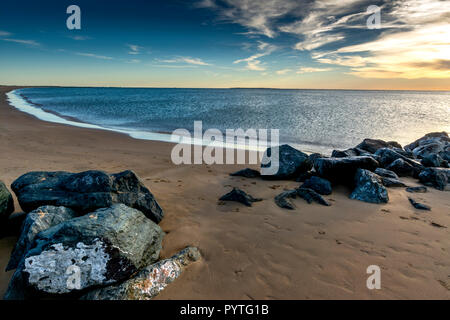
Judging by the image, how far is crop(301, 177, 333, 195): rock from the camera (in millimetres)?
7387

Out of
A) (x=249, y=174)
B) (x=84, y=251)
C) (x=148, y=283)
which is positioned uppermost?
(x=249, y=174)

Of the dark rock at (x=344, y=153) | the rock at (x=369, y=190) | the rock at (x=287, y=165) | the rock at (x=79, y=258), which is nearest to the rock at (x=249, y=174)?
the rock at (x=287, y=165)

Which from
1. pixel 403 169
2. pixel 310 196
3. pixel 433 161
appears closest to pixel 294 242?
pixel 310 196

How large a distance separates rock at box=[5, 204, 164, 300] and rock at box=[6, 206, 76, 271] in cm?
55

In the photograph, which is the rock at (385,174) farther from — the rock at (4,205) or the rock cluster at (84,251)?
the rock at (4,205)

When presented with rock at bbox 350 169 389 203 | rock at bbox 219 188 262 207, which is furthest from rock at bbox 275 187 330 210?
rock at bbox 350 169 389 203

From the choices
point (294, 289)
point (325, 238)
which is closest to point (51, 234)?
point (294, 289)

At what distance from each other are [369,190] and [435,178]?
10.6 feet

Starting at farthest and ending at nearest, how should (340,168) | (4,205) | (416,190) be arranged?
(340,168) → (416,190) → (4,205)

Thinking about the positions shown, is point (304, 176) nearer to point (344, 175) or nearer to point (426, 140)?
point (344, 175)

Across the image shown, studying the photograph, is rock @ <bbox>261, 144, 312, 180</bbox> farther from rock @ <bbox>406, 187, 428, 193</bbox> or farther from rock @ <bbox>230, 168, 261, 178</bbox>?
rock @ <bbox>406, 187, 428, 193</bbox>

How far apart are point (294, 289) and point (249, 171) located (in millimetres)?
5511

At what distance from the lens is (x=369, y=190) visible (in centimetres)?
707

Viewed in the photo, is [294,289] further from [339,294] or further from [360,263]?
[360,263]
